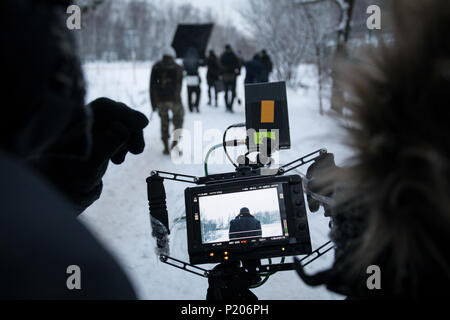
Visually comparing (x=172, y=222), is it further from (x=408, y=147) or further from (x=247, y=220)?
(x=408, y=147)

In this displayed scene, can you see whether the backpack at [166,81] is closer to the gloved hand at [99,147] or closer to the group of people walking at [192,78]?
the group of people walking at [192,78]

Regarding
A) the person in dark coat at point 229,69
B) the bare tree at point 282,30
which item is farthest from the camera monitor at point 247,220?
the person in dark coat at point 229,69

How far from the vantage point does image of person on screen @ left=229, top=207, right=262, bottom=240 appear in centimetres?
136

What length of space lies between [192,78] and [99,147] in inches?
331

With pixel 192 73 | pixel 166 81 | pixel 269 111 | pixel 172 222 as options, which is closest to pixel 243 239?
pixel 172 222

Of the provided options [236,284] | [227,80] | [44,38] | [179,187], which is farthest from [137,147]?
[227,80]

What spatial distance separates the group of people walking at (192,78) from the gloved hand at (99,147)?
3886 millimetres

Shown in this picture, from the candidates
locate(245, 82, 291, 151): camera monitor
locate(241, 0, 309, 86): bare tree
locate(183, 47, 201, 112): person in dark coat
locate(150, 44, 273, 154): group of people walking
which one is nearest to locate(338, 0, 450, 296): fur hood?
locate(245, 82, 291, 151): camera monitor

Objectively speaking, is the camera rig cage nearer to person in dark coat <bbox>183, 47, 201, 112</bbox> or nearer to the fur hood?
A: the fur hood

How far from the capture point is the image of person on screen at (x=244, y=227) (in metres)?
1.36

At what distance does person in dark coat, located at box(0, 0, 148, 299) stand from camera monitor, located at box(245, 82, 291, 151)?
1052 millimetres

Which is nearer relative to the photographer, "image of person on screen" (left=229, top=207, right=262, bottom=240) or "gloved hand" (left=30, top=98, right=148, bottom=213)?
"gloved hand" (left=30, top=98, right=148, bottom=213)

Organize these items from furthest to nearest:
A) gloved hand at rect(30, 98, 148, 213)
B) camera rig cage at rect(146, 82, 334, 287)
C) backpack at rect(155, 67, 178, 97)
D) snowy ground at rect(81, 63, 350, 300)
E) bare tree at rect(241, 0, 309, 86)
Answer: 1. bare tree at rect(241, 0, 309, 86)
2. backpack at rect(155, 67, 178, 97)
3. snowy ground at rect(81, 63, 350, 300)
4. camera rig cage at rect(146, 82, 334, 287)
5. gloved hand at rect(30, 98, 148, 213)

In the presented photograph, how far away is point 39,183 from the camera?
0.58 m
